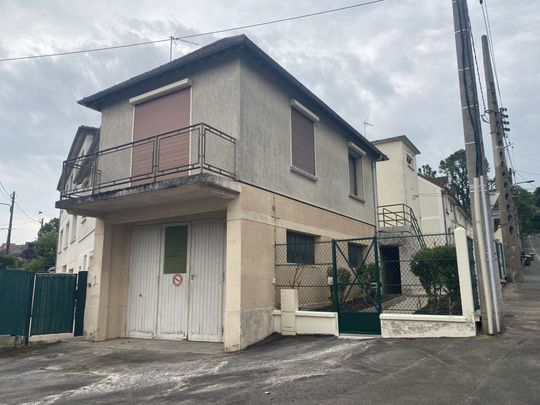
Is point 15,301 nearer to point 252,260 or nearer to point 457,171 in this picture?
point 252,260

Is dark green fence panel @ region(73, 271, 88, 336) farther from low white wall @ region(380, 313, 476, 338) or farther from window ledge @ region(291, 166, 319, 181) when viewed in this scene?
low white wall @ region(380, 313, 476, 338)

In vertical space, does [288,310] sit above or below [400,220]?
below

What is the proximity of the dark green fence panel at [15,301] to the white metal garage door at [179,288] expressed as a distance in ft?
8.18

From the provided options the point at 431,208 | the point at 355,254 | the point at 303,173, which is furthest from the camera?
the point at 431,208

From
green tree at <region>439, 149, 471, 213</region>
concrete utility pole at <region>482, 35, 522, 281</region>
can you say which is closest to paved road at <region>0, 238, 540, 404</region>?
concrete utility pole at <region>482, 35, 522, 281</region>

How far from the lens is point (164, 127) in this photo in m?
10.6

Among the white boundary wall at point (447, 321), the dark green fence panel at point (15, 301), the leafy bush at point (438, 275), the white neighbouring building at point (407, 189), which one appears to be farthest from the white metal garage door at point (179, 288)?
the white neighbouring building at point (407, 189)

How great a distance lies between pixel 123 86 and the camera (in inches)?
441

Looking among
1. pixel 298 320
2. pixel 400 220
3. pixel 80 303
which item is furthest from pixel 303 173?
pixel 400 220

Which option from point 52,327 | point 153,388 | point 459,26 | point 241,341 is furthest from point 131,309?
point 459,26

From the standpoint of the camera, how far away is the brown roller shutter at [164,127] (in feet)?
31.9

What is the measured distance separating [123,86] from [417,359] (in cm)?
958

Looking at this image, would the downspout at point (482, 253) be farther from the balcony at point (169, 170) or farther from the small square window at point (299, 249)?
the balcony at point (169, 170)

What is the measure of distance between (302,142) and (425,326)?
6.06 metres
